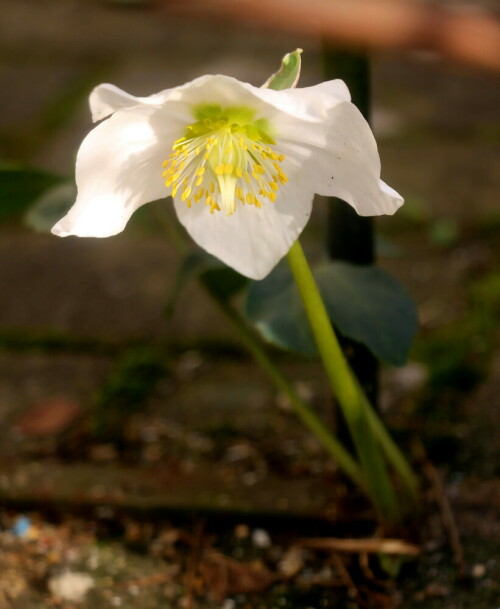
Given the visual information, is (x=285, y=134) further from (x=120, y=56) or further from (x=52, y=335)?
(x=120, y=56)

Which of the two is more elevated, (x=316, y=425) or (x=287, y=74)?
(x=287, y=74)

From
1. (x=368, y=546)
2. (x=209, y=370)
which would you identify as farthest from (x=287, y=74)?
(x=209, y=370)

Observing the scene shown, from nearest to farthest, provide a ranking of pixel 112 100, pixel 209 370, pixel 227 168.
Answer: pixel 112 100, pixel 227 168, pixel 209 370

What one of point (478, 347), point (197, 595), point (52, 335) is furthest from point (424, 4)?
point (52, 335)

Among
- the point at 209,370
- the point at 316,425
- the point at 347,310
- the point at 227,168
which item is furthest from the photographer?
the point at 209,370

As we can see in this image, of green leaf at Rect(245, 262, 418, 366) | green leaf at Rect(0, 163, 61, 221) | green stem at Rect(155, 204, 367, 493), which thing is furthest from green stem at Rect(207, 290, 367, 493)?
green leaf at Rect(0, 163, 61, 221)

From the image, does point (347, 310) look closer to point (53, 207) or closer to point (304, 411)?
point (304, 411)

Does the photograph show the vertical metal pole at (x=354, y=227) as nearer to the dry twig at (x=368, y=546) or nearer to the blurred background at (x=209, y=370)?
the blurred background at (x=209, y=370)

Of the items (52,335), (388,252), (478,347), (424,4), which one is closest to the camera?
(424,4)
